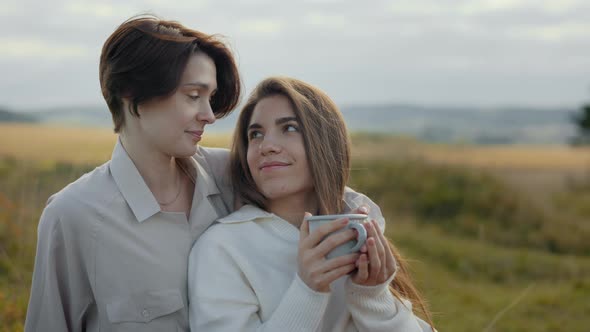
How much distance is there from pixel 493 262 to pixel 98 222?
687 centimetres

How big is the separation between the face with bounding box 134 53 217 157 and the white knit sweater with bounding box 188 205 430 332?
0.39 m

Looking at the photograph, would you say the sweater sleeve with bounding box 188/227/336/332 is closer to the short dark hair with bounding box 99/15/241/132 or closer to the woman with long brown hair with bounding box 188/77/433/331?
the woman with long brown hair with bounding box 188/77/433/331

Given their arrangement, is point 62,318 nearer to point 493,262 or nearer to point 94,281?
point 94,281

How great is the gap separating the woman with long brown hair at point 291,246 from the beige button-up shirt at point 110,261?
13cm

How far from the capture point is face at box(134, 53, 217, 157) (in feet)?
9.76

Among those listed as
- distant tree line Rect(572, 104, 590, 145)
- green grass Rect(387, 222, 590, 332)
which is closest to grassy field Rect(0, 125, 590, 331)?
green grass Rect(387, 222, 590, 332)

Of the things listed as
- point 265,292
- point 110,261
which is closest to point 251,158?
point 265,292

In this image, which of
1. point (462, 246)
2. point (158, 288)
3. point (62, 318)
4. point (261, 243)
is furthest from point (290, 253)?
point (462, 246)

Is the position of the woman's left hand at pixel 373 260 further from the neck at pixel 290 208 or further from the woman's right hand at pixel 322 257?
the neck at pixel 290 208

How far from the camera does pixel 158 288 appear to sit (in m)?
2.97

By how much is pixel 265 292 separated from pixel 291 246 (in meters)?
0.25

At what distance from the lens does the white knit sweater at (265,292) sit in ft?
8.74

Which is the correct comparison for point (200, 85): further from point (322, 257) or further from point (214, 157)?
point (322, 257)

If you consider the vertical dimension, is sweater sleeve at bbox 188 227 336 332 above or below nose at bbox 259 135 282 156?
below
